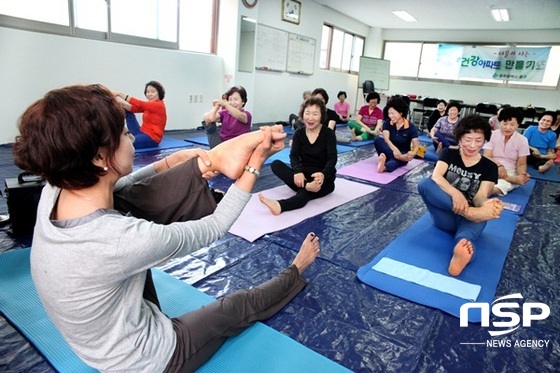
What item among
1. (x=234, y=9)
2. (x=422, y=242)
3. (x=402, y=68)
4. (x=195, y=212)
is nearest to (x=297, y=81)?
(x=234, y=9)

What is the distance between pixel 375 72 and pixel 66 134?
10040 mm

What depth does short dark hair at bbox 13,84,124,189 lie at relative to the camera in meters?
0.73

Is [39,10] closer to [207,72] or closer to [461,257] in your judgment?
[207,72]

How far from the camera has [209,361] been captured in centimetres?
120

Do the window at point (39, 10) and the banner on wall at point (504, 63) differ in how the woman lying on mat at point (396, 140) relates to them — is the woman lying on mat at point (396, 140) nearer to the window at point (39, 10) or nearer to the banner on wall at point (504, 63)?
the window at point (39, 10)

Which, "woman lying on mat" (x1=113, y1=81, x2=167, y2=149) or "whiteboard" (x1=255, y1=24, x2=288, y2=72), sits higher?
"whiteboard" (x1=255, y1=24, x2=288, y2=72)

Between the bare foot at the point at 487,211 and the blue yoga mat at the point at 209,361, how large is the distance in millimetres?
1254

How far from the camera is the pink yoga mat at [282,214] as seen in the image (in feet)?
7.47

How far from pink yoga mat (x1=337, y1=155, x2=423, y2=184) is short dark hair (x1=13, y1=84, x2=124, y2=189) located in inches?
126

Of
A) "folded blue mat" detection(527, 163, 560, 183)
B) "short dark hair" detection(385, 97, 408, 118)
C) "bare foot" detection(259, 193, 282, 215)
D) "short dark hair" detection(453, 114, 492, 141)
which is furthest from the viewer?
"folded blue mat" detection(527, 163, 560, 183)

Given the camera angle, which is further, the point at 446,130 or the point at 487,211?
the point at 446,130

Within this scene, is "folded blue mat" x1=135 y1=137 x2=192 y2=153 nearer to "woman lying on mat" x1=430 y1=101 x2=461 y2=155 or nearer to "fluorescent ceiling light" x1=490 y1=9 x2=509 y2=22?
"woman lying on mat" x1=430 y1=101 x2=461 y2=155

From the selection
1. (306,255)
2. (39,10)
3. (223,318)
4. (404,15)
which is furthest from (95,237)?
(404,15)

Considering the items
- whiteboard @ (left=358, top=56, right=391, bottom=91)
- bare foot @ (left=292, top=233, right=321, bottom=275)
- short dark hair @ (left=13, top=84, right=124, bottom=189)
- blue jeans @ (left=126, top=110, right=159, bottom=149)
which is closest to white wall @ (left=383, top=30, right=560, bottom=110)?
whiteboard @ (left=358, top=56, right=391, bottom=91)
